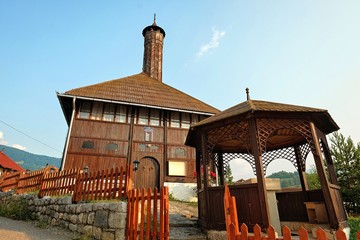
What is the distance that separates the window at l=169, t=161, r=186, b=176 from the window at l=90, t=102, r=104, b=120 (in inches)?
238

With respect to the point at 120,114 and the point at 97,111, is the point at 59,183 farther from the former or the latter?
the point at 120,114

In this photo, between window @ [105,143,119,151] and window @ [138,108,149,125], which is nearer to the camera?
window @ [105,143,119,151]

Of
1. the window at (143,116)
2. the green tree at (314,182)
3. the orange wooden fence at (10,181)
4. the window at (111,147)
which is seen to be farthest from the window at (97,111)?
the green tree at (314,182)

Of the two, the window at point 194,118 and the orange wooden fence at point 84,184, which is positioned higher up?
the window at point 194,118

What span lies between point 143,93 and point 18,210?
11.1 meters

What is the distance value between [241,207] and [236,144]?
12.0 ft

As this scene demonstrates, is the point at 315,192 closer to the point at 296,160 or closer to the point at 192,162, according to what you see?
the point at 296,160

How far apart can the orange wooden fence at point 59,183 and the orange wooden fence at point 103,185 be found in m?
0.48

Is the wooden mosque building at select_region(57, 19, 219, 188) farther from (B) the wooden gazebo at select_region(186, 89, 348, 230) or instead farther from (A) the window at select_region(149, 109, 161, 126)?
(B) the wooden gazebo at select_region(186, 89, 348, 230)

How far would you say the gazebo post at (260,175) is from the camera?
17.6 ft

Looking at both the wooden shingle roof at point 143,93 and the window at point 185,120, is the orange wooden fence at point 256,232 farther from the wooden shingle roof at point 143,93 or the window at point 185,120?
the window at point 185,120

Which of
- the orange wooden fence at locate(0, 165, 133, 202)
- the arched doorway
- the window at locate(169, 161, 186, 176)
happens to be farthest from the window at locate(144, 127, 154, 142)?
the orange wooden fence at locate(0, 165, 133, 202)

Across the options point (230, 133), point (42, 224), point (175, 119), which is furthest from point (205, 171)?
point (175, 119)

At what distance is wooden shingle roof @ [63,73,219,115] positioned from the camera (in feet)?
51.1
